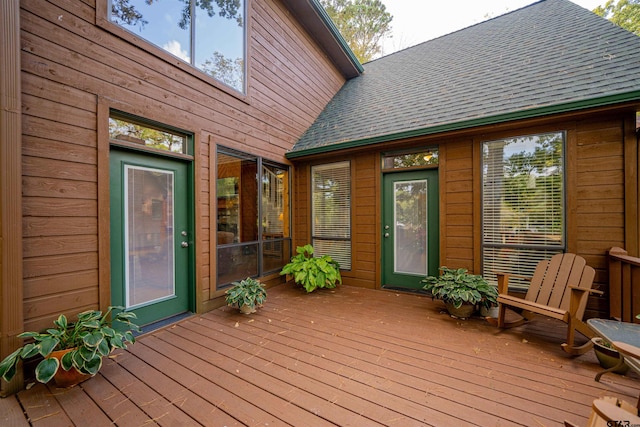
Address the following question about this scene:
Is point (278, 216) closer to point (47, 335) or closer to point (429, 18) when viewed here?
point (47, 335)

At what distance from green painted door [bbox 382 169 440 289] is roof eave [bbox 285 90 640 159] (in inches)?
24.6

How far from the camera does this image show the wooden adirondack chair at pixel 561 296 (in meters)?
2.24

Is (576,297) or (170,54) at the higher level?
(170,54)

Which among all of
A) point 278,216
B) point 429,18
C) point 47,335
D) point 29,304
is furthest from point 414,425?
point 429,18

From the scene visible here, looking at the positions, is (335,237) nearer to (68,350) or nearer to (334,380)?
(334,380)

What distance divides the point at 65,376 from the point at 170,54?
10.5 feet

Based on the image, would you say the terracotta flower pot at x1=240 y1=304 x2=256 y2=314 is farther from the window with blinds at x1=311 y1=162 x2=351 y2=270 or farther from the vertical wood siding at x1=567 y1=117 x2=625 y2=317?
the vertical wood siding at x1=567 y1=117 x2=625 y2=317

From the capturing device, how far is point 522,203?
3299 mm

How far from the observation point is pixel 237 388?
1.82m

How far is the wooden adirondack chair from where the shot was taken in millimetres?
2242

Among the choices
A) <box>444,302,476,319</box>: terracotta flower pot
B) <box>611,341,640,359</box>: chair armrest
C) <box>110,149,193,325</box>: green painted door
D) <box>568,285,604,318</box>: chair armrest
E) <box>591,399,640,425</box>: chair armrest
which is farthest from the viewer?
<box>444,302,476,319</box>: terracotta flower pot

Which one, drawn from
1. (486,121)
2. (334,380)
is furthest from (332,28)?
(334,380)

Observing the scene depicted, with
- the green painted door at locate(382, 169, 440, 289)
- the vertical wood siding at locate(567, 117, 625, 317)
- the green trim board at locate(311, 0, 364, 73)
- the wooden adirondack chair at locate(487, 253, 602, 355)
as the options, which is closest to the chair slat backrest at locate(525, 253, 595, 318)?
the wooden adirondack chair at locate(487, 253, 602, 355)

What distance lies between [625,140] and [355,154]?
322cm
